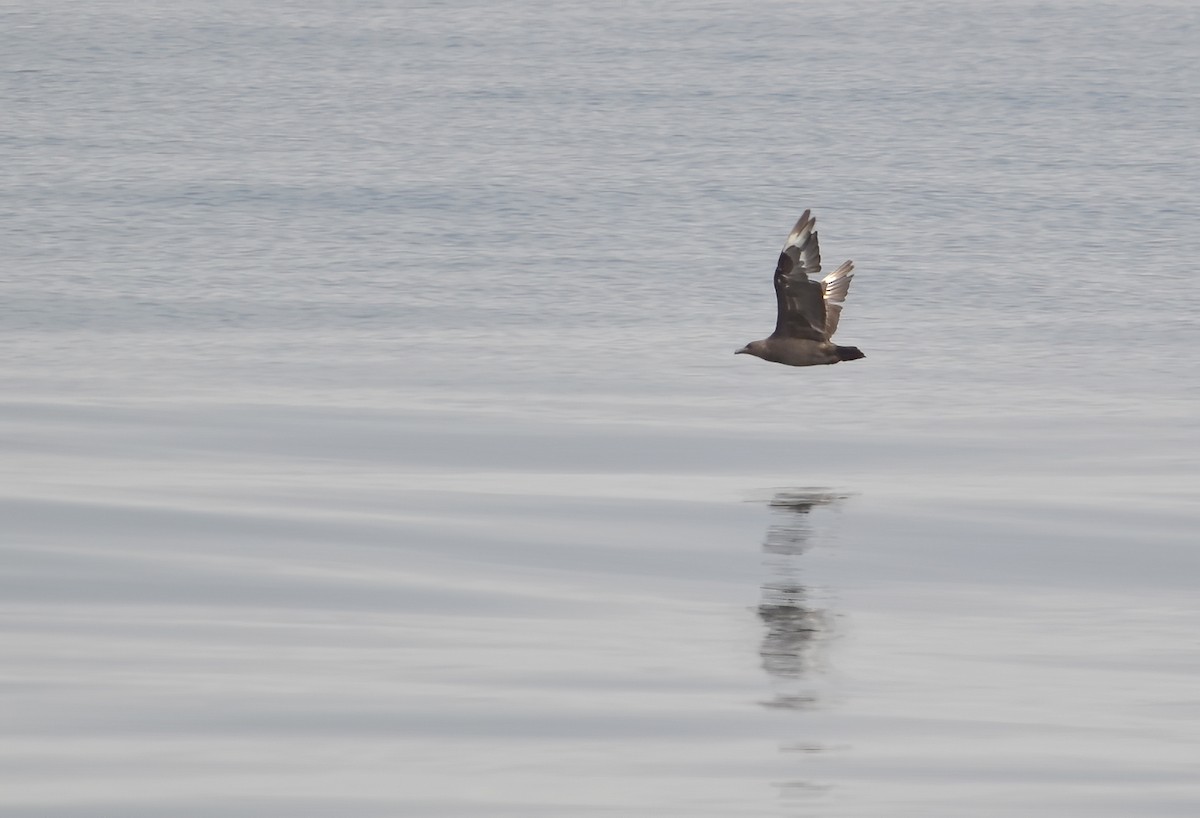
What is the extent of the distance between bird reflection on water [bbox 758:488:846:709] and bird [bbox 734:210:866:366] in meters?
1.14

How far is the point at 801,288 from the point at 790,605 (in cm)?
419

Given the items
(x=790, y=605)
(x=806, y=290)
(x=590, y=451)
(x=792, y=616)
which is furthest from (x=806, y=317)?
(x=792, y=616)

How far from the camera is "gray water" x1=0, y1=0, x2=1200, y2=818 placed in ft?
29.9

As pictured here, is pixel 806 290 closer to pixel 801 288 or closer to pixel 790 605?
pixel 801 288

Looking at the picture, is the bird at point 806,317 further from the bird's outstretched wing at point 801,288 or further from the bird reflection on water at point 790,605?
the bird reflection on water at point 790,605

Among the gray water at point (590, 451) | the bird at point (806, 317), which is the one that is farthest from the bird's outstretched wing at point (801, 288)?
the gray water at point (590, 451)

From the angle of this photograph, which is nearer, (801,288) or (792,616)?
(792,616)

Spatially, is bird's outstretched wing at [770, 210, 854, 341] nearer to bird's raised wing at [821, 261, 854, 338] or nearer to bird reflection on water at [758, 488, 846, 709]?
bird's raised wing at [821, 261, 854, 338]

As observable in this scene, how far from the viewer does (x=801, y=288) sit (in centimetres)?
1573

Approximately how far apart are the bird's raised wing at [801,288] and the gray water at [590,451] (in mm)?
1079

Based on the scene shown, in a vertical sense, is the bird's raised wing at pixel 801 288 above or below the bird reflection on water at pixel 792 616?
above

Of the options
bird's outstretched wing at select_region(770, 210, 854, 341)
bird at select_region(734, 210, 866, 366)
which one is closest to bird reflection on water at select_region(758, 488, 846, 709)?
bird at select_region(734, 210, 866, 366)

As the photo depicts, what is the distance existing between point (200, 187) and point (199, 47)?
14015mm

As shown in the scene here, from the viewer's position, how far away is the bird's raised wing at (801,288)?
15.4 m
